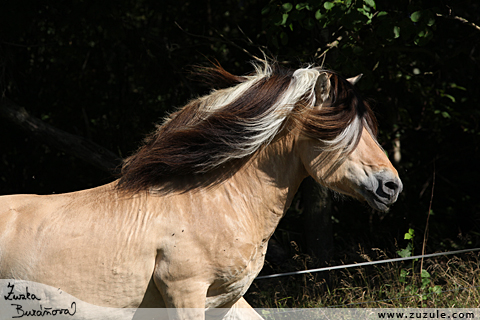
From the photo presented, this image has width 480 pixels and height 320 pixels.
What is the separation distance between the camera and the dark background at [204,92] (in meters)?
4.94

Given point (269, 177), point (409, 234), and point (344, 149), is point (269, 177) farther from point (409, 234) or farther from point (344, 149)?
point (409, 234)

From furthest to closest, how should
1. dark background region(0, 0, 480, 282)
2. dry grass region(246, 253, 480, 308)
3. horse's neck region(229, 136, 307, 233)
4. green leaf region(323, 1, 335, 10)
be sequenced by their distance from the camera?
1. dark background region(0, 0, 480, 282)
2. dry grass region(246, 253, 480, 308)
3. green leaf region(323, 1, 335, 10)
4. horse's neck region(229, 136, 307, 233)

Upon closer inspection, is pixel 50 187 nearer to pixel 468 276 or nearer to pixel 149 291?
pixel 149 291

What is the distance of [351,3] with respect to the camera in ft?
11.3

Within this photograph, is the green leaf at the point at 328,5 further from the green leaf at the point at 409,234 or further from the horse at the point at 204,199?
the green leaf at the point at 409,234

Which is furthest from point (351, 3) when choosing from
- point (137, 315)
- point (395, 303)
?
point (137, 315)

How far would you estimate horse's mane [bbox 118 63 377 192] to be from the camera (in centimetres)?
231

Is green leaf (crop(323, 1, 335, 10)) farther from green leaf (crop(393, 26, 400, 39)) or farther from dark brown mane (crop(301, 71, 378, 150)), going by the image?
dark brown mane (crop(301, 71, 378, 150))

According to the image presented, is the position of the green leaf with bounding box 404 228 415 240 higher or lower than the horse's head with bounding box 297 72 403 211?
lower

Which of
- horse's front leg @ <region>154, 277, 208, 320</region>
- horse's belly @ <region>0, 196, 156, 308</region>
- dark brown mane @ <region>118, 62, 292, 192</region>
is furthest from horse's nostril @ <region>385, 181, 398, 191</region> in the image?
horse's belly @ <region>0, 196, 156, 308</region>

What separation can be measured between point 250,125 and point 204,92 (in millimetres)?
3693

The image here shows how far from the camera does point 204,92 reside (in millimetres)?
5891

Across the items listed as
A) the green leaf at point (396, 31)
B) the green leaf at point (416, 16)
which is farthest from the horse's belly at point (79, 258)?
the green leaf at point (416, 16)

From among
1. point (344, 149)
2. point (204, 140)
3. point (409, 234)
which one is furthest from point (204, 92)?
point (344, 149)
